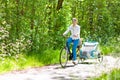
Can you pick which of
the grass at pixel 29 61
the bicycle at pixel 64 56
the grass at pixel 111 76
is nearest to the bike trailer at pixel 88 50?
the bicycle at pixel 64 56

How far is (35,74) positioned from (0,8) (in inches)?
200

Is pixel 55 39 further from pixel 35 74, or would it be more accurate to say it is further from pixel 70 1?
pixel 35 74

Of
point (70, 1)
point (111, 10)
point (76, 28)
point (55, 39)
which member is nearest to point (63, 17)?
point (55, 39)

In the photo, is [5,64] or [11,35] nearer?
[5,64]

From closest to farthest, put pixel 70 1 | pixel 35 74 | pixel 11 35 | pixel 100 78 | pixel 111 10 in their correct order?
pixel 100 78 → pixel 35 74 → pixel 11 35 → pixel 70 1 → pixel 111 10

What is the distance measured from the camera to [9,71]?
1472 cm

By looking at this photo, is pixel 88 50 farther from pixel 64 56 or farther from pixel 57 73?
pixel 57 73

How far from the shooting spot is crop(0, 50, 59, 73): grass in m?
15.2

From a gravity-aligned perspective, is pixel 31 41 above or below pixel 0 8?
below

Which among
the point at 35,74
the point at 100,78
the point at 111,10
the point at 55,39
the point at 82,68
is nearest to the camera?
the point at 100,78

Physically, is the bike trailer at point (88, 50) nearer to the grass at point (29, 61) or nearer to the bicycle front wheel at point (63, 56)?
the bicycle front wheel at point (63, 56)

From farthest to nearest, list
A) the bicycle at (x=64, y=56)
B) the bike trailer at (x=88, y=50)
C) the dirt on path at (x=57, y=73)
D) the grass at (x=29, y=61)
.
→ the bike trailer at (x=88, y=50), the bicycle at (x=64, y=56), the grass at (x=29, y=61), the dirt on path at (x=57, y=73)

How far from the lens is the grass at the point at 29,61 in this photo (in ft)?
49.8

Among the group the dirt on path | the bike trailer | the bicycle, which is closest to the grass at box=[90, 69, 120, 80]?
the dirt on path
